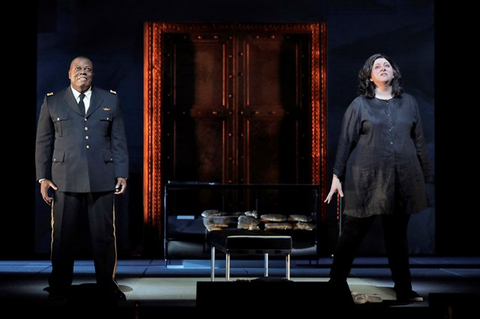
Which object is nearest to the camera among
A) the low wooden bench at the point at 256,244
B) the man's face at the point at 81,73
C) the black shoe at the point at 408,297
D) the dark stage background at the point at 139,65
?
the black shoe at the point at 408,297

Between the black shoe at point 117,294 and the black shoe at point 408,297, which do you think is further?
the black shoe at point 117,294

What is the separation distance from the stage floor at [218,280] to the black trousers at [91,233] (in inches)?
7.7

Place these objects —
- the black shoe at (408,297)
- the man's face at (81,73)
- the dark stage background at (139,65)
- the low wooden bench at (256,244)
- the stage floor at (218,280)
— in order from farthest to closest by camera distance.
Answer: the dark stage background at (139,65) < the low wooden bench at (256,244) < the man's face at (81,73) < the black shoe at (408,297) < the stage floor at (218,280)

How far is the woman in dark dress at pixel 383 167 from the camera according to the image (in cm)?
598

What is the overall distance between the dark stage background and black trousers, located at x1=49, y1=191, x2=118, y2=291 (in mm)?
3447

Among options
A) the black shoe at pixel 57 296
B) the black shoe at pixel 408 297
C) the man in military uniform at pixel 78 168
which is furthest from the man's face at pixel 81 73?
the black shoe at pixel 408 297

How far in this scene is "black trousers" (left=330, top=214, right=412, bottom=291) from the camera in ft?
19.9

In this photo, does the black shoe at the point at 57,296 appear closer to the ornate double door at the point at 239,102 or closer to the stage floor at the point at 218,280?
the stage floor at the point at 218,280

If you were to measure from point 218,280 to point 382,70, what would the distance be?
2.64m

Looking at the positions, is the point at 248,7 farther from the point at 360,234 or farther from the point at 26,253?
the point at 360,234

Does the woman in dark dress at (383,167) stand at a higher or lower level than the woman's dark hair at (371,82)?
lower

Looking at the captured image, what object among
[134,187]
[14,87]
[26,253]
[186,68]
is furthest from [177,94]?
[26,253]

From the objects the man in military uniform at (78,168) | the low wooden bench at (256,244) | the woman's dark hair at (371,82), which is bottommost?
the low wooden bench at (256,244)

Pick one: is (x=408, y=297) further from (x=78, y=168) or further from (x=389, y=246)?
(x=78, y=168)
